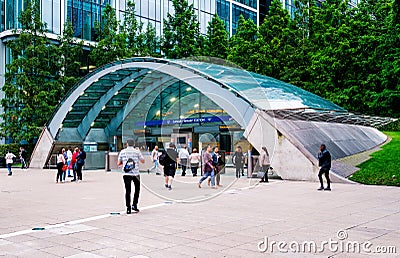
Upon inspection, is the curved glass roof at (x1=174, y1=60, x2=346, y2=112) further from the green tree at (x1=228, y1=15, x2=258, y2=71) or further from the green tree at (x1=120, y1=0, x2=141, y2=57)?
the green tree at (x1=120, y1=0, x2=141, y2=57)

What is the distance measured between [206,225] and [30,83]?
114 feet

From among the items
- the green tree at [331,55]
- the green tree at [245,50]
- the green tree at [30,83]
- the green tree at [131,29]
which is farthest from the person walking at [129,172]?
the green tree at [131,29]

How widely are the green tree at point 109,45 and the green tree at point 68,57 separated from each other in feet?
5.32

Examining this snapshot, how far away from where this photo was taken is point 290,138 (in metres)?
19.5

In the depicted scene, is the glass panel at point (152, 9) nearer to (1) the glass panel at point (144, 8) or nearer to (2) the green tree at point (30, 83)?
(1) the glass panel at point (144, 8)

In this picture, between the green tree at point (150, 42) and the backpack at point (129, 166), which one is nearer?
the backpack at point (129, 166)

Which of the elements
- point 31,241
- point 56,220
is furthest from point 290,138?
point 31,241

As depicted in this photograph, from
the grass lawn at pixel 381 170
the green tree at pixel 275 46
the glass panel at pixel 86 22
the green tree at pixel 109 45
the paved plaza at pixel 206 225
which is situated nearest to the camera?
the paved plaza at pixel 206 225

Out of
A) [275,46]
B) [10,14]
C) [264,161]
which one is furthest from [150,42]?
[264,161]

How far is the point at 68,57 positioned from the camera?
4341 cm

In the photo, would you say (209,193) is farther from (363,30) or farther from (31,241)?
(363,30)

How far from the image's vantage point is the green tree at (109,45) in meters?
42.2

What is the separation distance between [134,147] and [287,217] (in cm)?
391

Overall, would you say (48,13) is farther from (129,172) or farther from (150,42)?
(129,172)
